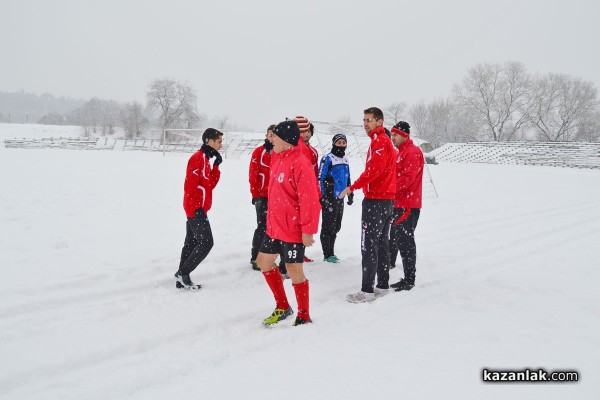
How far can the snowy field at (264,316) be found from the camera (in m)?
2.62

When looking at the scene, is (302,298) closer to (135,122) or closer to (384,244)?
(384,244)

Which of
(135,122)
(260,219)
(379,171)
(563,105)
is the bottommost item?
(260,219)

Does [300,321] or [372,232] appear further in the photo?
[372,232]

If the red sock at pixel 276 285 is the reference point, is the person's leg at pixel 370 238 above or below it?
above

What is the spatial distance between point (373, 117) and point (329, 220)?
2.04 m

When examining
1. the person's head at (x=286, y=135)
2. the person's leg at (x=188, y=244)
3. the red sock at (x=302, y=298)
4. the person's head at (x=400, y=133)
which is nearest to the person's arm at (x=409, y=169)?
the person's head at (x=400, y=133)

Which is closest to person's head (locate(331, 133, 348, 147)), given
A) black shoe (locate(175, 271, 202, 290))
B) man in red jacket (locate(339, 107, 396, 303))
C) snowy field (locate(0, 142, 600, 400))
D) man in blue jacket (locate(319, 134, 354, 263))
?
man in blue jacket (locate(319, 134, 354, 263))

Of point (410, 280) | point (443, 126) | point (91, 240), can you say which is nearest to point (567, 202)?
point (410, 280)

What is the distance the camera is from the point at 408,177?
179 inches

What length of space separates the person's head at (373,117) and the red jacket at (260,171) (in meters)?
1.57

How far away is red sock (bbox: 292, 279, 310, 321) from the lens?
138 inches

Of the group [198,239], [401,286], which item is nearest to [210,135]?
[198,239]

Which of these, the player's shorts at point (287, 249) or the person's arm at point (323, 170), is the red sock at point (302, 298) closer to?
the player's shorts at point (287, 249)

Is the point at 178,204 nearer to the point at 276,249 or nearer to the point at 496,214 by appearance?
the point at 276,249
